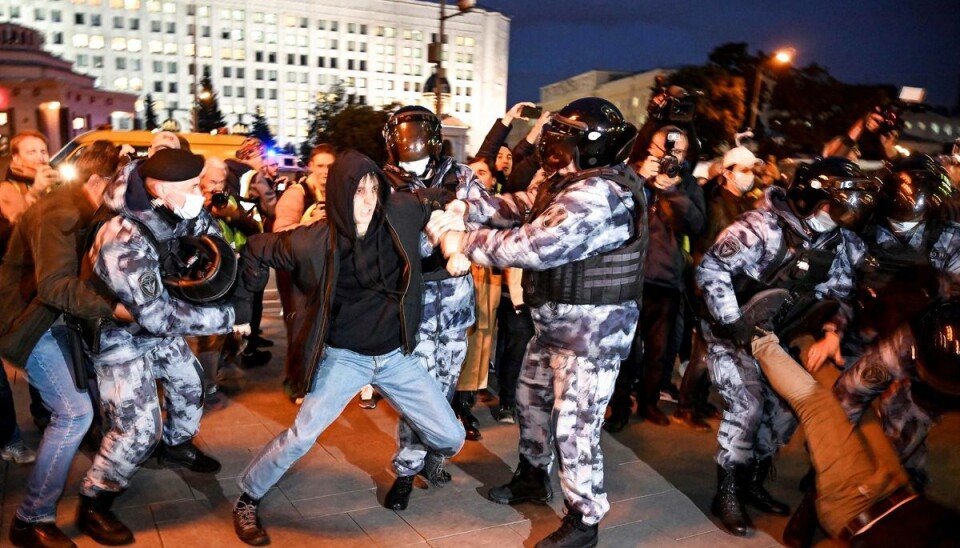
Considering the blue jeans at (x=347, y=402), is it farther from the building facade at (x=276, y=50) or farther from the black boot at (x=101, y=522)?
the building facade at (x=276, y=50)

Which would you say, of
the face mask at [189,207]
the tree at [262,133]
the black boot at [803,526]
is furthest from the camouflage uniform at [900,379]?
the tree at [262,133]

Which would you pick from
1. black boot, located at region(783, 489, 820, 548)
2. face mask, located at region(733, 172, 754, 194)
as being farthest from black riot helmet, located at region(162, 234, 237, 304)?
face mask, located at region(733, 172, 754, 194)

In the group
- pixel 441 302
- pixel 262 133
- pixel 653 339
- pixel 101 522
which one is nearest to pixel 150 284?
pixel 101 522

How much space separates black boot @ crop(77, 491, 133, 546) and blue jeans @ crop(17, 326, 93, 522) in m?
0.14

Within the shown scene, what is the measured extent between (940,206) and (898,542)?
3.25 m

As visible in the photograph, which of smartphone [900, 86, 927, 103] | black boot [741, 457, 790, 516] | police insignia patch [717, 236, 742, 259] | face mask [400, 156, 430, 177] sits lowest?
black boot [741, 457, 790, 516]

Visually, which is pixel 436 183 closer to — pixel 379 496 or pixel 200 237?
pixel 200 237

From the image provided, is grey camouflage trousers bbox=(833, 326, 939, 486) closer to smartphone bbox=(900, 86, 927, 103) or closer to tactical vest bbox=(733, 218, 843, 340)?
tactical vest bbox=(733, 218, 843, 340)

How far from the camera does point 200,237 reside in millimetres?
3402

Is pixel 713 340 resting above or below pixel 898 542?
below

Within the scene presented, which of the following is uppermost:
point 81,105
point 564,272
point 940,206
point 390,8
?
point 390,8

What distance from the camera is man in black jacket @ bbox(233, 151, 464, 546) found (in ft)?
11.2

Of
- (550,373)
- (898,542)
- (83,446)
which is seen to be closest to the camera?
(898,542)

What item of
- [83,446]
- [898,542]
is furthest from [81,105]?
[898,542]
